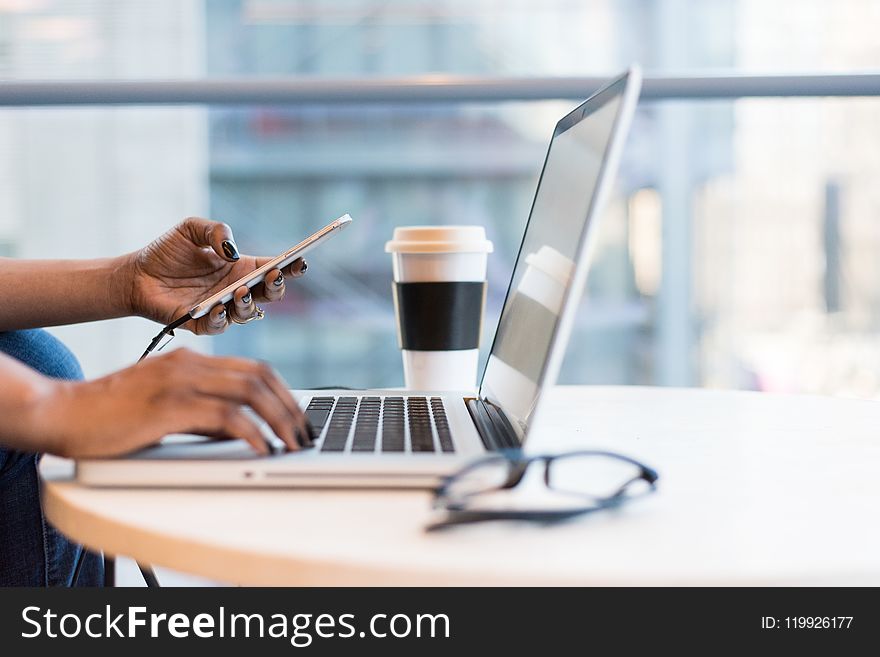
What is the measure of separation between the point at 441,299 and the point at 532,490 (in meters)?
0.39

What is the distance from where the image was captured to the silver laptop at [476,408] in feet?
1.37

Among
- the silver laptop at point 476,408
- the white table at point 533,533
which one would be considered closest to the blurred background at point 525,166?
the silver laptop at point 476,408

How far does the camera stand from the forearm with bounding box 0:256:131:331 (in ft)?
2.64

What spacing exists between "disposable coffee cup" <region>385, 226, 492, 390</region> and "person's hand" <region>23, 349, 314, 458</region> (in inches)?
14.5

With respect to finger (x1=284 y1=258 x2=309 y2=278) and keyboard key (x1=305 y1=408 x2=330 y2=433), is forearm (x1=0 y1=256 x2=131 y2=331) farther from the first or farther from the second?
keyboard key (x1=305 y1=408 x2=330 y2=433)

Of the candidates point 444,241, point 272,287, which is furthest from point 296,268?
point 444,241

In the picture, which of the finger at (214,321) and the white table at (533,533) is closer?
the white table at (533,533)

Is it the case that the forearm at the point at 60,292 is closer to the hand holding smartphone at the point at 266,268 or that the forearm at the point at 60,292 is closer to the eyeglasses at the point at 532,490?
the hand holding smartphone at the point at 266,268

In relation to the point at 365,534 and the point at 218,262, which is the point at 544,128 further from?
the point at 365,534

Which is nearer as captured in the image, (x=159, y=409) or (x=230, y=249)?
(x=159, y=409)

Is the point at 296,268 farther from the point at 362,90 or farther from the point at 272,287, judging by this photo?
the point at 362,90

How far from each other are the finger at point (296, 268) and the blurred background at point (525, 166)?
2.43 m

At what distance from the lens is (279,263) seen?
27.4 inches
